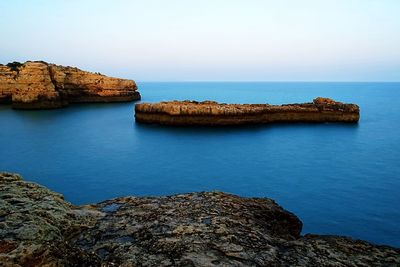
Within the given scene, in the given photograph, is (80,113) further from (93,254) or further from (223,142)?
(93,254)

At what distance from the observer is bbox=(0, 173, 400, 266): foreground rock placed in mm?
4754

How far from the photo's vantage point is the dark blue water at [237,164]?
20156 mm

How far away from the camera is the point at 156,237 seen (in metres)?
5.62

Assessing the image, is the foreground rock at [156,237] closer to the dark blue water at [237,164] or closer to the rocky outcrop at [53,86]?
the dark blue water at [237,164]

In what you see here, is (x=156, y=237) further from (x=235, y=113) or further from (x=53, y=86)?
(x=53, y=86)

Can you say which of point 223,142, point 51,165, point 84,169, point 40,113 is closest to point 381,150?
point 223,142

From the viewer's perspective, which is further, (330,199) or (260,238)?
(330,199)

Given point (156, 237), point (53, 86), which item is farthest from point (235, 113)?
point (53, 86)

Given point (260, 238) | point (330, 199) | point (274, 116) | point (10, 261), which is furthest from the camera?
point (274, 116)

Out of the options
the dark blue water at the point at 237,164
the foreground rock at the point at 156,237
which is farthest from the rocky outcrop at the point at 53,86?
the foreground rock at the point at 156,237

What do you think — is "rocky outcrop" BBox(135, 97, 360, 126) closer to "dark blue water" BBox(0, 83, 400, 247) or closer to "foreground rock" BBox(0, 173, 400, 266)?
"dark blue water" BBox(0, 83, 400, 247)

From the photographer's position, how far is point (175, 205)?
23.9 ft

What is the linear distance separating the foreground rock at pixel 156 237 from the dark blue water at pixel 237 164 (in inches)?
456

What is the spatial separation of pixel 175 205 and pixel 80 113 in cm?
6400
